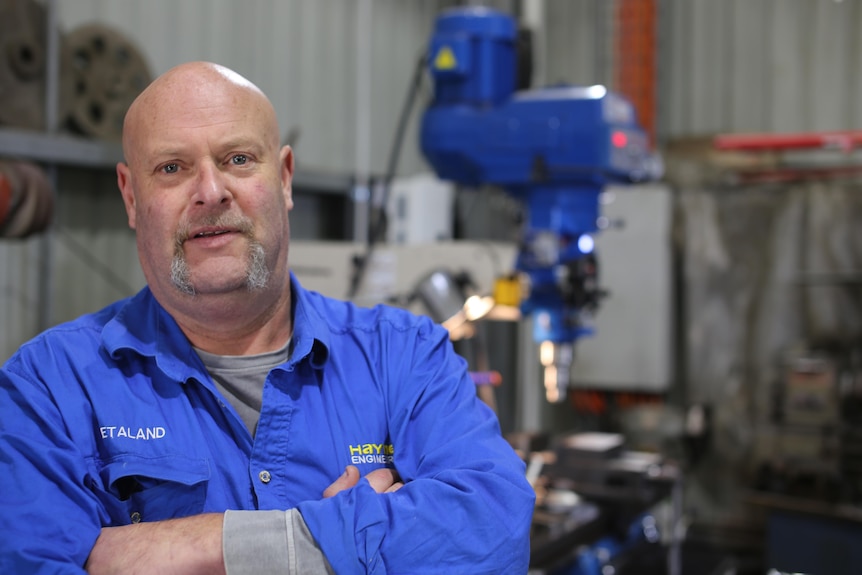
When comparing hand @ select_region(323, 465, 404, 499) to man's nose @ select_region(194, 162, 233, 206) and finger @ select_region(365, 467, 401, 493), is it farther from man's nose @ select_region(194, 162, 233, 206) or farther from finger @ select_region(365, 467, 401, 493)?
man's nose @ select_region(194, 162, 233, 206)

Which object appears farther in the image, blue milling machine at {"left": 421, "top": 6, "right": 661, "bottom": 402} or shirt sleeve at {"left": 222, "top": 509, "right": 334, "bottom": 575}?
blue milling machine at {"left": 421, "top": 6, "right": 661, "bottom": 402}

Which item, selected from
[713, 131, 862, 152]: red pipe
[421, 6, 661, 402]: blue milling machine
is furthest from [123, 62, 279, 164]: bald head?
[713, 131, 862, 152]: red pipe

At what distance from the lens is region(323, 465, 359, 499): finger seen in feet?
3.43

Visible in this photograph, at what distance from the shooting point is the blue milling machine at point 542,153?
7.07ft

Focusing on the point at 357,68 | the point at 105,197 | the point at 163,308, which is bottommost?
the point at 163,308

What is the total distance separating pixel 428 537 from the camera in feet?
3.16

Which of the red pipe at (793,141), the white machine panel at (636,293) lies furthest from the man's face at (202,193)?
the red pipe at (793,141)

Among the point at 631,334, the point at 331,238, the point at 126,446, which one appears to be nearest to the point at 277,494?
the point at 126,446

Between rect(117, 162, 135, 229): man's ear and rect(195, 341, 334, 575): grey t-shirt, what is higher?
rect(117, 162, 135, 229): man's ear

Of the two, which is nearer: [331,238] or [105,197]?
[105,197]

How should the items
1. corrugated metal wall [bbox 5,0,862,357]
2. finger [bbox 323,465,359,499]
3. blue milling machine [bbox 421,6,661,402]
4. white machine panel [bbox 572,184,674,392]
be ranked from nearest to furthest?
finger [bbox 323,465,359,499] → blue milling machine [bbox 421,6,661,402] → corrugated metal wall [bbox 5,0,862,357] → white machine panel [bbox 572,184,674,392]

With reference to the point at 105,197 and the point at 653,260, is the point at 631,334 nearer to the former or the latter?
the point at 653,260

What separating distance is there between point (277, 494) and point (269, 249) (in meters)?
0.29

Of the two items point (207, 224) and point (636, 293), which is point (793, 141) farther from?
point (207, 224)
